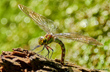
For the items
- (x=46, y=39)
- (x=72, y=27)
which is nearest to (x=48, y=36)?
(x=46, y=39)

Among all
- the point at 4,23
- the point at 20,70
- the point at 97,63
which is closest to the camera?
the point at 20,70

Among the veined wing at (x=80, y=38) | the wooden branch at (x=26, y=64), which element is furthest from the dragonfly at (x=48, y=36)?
the wooden branch at (x=26, y=64)

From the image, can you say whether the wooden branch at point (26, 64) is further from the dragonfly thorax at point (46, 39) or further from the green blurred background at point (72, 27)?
the green blurred background at point (72, 27)

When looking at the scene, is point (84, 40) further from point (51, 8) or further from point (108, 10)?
point (51, 8)

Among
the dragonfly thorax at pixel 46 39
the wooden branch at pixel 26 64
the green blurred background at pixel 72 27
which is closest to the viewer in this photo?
the wooden branch at pixel 26 64

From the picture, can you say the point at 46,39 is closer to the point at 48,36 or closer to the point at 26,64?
the point at 48,36

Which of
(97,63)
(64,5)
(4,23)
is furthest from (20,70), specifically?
(4,23)

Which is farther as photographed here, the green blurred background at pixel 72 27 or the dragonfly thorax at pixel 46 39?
the green blurred background at pixel 72 27

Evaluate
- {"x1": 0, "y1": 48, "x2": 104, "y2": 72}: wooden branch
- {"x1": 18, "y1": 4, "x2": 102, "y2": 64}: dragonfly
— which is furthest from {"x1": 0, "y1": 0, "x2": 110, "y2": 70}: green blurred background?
{"x1": 0, "y1": 48, "x2": 104, "y2": 72}: wooden branch
